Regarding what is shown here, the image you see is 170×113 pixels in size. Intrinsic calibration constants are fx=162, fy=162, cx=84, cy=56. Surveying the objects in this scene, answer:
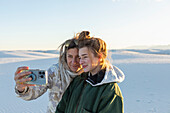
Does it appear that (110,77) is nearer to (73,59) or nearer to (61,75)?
(73,59)

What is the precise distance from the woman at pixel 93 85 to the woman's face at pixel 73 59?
0.13 m

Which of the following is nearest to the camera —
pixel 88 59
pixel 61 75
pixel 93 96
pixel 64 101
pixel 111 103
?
pixel 111 103

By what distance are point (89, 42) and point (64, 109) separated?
0.80 metres

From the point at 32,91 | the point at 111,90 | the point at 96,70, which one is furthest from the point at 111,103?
the point at 32,91

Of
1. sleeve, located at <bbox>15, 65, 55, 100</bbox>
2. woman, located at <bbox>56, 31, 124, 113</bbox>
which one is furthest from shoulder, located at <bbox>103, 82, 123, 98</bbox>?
sleeve, located at <bbox>15, 65, 55, 100</bbox>

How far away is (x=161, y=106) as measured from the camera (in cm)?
501

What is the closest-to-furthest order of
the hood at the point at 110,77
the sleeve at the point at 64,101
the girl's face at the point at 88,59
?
the hood at the point at 110,77 < the girl's face at the point at 88,59 < the sleeve at the point at 64,101

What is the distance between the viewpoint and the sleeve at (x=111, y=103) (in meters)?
1.43

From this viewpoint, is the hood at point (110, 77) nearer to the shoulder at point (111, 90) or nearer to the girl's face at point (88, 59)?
the shoulder at point (111, 90)

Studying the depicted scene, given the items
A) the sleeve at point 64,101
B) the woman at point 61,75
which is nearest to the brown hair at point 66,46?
the woman at point 61,75

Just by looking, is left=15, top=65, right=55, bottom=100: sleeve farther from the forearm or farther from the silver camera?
the silver camera

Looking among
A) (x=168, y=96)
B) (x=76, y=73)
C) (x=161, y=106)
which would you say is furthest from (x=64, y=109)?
(x=168, y=96)

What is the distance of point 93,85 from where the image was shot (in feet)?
5.28

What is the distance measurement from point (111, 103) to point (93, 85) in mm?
265
